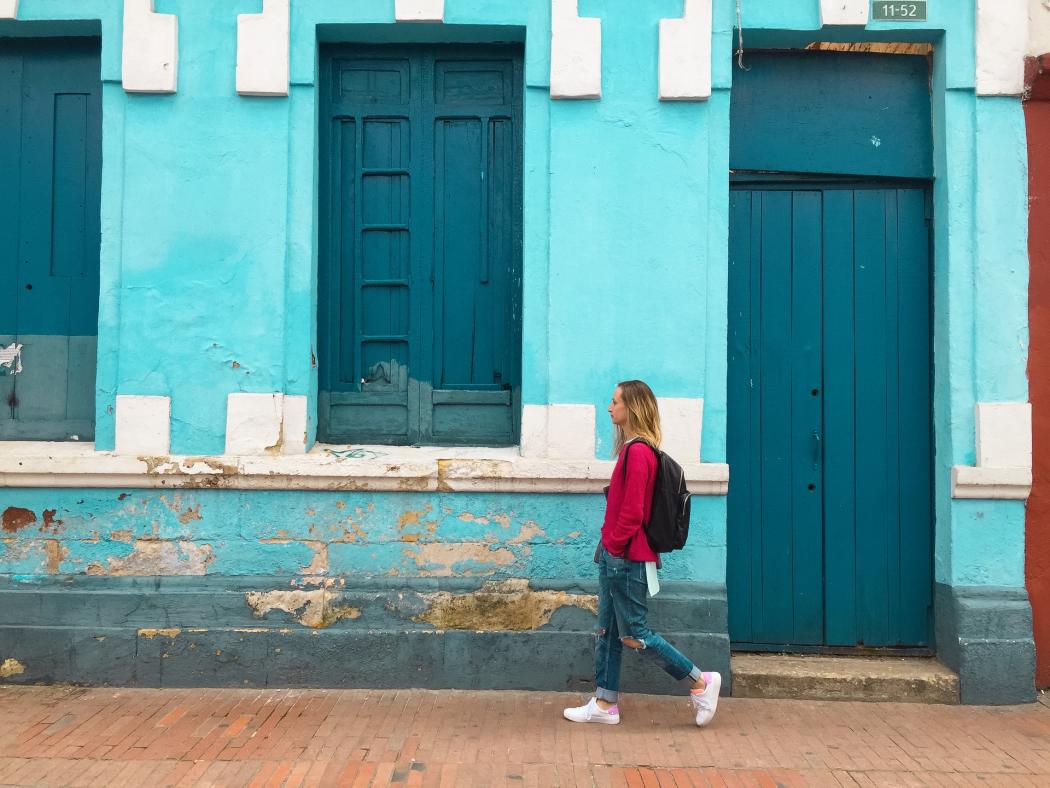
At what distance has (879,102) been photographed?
573 cm

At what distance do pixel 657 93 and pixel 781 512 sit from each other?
2.55 m

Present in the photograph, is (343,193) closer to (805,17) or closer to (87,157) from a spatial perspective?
(87,157)

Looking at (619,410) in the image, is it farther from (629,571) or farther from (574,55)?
(574,55)

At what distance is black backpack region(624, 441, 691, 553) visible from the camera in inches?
182

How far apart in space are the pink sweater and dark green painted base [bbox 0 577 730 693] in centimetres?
84

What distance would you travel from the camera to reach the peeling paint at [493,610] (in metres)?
5.34

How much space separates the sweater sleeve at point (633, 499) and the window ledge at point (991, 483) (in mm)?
1985

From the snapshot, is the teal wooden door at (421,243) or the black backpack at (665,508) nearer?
the black backpack at (665,508)

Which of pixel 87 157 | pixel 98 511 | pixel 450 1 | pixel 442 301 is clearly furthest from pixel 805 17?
pixel 98 511

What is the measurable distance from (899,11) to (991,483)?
2.71 meters

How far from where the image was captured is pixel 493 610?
534 cm

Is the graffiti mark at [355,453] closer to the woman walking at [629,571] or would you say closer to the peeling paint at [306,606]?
the peeling paint at [306,606]

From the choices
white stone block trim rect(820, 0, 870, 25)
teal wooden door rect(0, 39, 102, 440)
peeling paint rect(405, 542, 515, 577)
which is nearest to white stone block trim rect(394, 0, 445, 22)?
teal wooden door rect(0, 39, 102, 440)

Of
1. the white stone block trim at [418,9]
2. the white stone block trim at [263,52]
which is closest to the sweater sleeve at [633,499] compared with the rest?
the white stone block trim at [418,9]
